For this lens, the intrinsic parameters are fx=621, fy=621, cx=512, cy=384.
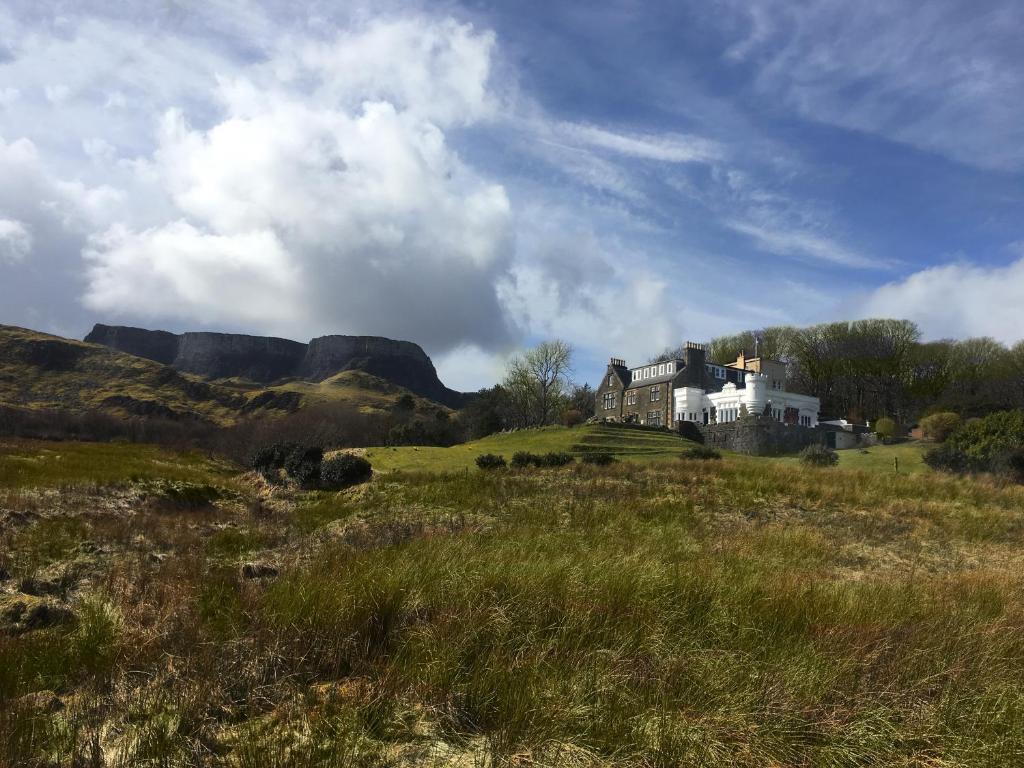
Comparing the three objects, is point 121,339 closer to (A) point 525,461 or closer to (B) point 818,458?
(A) point 525,461

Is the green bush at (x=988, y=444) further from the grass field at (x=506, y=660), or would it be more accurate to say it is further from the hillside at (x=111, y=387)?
the hillside at (x=111, y=387)

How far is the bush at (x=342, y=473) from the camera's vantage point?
27.3 meters

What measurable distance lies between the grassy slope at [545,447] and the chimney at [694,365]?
1421 centimetres

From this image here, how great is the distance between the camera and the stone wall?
5484cm

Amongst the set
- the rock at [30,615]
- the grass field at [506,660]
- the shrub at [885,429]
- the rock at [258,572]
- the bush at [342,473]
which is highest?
the shrub at [885,429]

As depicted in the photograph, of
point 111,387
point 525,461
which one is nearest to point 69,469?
point 525,461

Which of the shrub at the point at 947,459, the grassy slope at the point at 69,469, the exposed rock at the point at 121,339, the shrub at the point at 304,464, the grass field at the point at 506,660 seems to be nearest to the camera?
the grass field at the point at 506,660

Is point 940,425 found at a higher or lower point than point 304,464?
higher

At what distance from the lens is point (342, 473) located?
27.4 meters

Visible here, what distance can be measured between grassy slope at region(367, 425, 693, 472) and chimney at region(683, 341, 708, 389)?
14213 millimetres

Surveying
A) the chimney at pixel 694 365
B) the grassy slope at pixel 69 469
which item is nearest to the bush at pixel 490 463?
the grassy slope at pixel 69 469

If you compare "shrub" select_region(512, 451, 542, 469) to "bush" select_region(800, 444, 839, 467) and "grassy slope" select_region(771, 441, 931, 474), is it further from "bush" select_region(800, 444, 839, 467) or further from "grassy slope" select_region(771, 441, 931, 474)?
"bush" select_region(800, 444, 839, 467)

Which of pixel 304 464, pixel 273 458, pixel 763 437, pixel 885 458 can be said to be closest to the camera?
pixel 304 464

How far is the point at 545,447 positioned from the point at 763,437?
74.0ft
